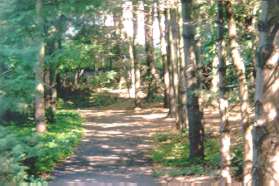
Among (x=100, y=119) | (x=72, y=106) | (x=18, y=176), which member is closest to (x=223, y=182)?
(x=18, y=176)

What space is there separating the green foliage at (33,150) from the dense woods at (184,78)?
0.11ft

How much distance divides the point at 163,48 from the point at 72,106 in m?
9.98

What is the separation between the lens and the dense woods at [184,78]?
332cm

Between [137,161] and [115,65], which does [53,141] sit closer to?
A: [137,161]

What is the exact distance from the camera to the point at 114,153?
17.3 metres

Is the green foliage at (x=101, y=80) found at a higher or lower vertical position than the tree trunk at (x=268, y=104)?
lower

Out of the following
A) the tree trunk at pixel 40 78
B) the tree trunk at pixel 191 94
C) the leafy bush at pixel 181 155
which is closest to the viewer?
the leafy bush at pixel 181 155

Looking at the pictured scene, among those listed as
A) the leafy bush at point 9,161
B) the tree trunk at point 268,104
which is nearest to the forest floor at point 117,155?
the leafy bush at point 9,161

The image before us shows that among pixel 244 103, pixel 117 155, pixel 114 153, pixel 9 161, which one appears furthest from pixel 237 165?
pixel 114 153

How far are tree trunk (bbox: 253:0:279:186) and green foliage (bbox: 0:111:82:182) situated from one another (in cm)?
593

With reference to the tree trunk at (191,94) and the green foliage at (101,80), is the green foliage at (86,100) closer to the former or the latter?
the green foliage at (101,80)

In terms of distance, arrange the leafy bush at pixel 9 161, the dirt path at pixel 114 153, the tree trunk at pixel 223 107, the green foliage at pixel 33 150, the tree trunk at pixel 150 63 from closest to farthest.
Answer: the tree trunk at pixel 223 107 < the leafy bush at pixel 9 161 < the green foliage at pixel 33 150 < the dirt path at pixel 114 153 < the tree trunk at pixel 150 63

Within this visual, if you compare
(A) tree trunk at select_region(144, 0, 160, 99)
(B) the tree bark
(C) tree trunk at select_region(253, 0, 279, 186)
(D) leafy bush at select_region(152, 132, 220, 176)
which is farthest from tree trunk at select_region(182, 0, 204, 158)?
(A) tree trunk at select_region(144, 0, 160, 99)

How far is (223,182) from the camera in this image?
848 cm
